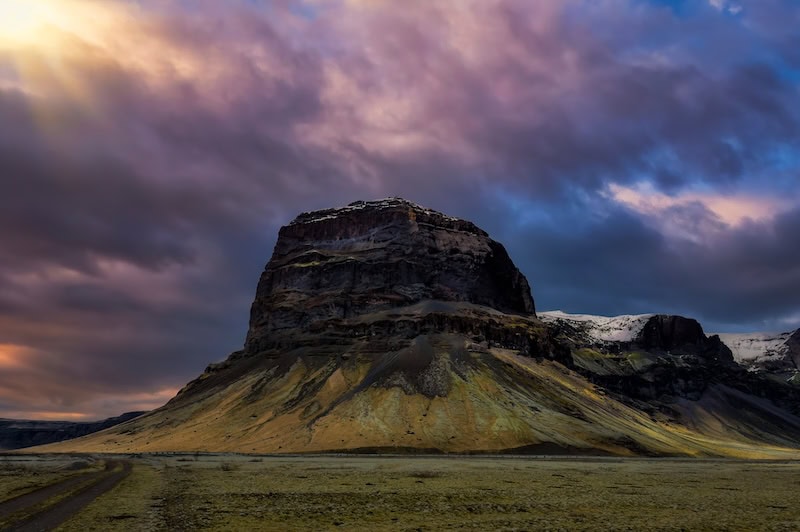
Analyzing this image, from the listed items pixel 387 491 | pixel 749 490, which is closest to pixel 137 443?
pixel 387 491

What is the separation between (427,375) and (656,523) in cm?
14029

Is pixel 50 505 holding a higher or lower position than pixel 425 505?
higher

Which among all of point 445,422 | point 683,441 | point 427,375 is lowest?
point 683,441

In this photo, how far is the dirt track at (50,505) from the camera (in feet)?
82.2

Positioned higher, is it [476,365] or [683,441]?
[476,365]

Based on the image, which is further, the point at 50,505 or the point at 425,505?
the point at 50,505

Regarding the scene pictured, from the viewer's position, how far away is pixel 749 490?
151 ft

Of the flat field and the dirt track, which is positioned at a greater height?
the dirt track

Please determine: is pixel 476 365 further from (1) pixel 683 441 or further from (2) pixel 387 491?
(2) pixel 387 491

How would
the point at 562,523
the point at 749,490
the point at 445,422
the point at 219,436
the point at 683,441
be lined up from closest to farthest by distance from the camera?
the point at 562,523, the point at 749,490, the point at 445,422, the point at 219,436, the point at 683,441

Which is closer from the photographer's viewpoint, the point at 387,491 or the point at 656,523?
the point at 656,523

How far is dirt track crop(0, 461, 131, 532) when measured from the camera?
82.2ft

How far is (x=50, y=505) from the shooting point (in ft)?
104

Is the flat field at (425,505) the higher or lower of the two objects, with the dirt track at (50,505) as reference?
lower
